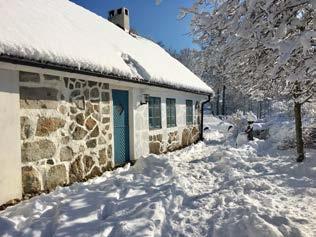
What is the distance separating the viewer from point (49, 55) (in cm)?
534

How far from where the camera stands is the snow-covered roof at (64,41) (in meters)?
5.07

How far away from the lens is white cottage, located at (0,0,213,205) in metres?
5.06

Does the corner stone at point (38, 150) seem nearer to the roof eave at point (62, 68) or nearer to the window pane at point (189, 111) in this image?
the roof eave at point (62, 68)

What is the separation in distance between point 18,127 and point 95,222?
2.09 metres

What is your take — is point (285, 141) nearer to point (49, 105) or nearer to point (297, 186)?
point (297, 186)

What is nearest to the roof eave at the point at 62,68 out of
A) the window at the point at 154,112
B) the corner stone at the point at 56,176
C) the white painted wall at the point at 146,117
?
the white painted wall at the point at 146,117

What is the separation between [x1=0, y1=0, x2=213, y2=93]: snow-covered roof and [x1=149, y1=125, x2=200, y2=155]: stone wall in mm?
1876

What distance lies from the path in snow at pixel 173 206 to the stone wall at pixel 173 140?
2.81 m

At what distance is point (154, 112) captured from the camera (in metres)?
10.5

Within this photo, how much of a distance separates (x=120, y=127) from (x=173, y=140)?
3788mm

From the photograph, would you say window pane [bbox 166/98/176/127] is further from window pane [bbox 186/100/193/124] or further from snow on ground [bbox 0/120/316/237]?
snow on ground [bbox 0/120/316/237]

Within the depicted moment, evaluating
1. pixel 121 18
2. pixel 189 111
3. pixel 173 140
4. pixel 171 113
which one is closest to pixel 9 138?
pixel 171 113

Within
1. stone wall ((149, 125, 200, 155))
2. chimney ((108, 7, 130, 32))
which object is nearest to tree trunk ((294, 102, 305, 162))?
stone wall ((149, 125, 200, 155))

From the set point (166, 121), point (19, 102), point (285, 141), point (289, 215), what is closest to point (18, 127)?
point (19, 102)
